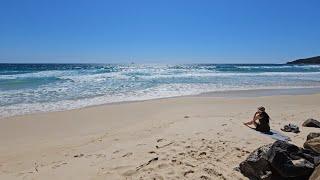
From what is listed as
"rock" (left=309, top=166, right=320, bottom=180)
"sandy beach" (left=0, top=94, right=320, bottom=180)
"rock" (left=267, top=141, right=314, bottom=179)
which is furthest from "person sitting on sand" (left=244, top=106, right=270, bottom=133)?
"rock" (left=309, top=166, right=320, bottom=180)

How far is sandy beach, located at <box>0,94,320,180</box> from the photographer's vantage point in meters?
5.30

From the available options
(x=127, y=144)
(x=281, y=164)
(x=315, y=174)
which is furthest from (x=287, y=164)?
(x=127, y=144)

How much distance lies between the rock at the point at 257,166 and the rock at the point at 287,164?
123mm

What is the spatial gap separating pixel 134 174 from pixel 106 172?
1.43 ft

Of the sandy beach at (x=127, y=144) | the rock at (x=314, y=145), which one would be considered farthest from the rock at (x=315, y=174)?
the rock at (x=314, y=145)

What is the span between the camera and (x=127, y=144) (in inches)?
272

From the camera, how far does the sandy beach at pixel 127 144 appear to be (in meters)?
5.30

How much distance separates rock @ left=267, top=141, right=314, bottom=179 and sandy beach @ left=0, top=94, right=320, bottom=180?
645 mm

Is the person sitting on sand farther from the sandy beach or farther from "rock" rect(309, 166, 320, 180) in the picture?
"rock" rect(309, 166, 320, 180)

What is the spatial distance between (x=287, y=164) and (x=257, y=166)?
473mm

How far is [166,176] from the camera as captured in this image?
497 cm

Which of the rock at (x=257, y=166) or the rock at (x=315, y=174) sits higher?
the rock at (x=315, y=174)

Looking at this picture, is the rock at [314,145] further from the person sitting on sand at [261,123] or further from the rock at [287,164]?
the person sitting on sand at [261,123]

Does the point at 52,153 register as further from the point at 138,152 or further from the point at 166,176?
the point at 166,176
